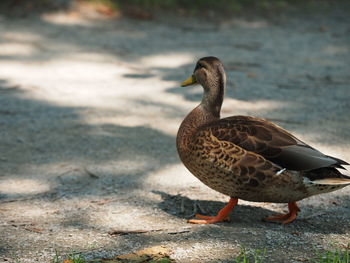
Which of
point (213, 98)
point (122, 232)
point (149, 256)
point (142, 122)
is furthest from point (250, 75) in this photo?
point (149, 256)

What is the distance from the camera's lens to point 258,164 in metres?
3.43

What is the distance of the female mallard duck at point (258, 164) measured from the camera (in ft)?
11.2

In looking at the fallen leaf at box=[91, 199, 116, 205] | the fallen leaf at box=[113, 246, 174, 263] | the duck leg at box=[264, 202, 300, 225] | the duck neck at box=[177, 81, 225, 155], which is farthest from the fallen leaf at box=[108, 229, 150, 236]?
the duck leg at box=[264, 202, 300, 225]

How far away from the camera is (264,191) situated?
3.46 m

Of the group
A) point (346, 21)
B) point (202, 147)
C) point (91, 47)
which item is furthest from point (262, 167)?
point (346, 21)

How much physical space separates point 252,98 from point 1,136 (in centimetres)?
267

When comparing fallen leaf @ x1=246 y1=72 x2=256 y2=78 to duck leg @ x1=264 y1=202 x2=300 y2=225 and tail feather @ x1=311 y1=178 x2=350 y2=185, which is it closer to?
duck leg @ x1=264 y1=202 x2=300 y2=225

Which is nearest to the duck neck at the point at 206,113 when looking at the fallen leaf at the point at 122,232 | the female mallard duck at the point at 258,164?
the female mallard duck at the point at 258,164

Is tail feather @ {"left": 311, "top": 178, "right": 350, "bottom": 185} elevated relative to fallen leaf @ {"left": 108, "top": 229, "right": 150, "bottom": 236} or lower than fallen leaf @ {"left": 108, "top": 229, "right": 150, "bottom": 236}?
elevated

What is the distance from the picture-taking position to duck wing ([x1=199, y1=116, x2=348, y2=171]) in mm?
3387

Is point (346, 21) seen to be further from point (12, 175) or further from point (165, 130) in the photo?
point (12, 175)

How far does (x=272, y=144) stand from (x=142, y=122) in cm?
230

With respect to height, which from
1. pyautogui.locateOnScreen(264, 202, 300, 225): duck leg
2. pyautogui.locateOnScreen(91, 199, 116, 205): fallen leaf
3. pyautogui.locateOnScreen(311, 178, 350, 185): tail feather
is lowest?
pyautogui.locateOnScreen(91, 199, 116, 205): fallen leaf

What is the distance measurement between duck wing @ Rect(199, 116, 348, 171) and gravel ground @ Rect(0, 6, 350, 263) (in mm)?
410
